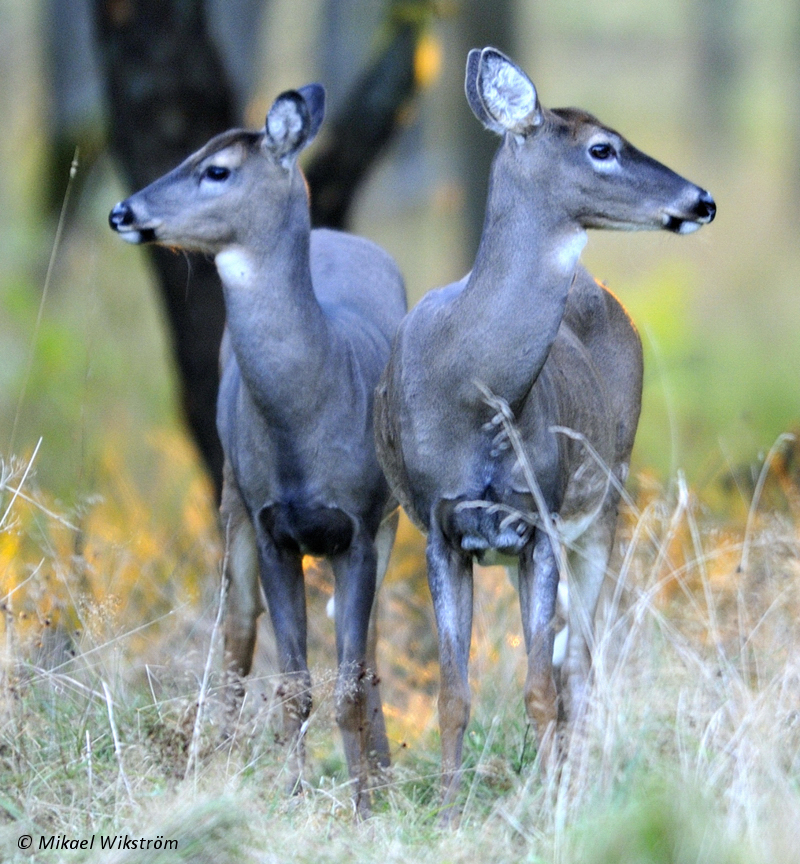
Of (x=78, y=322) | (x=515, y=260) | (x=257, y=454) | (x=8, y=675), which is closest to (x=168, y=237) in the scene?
(x=257, y=454)

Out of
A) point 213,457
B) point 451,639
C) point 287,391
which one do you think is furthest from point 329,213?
point 451,639

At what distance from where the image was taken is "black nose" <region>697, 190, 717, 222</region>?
4.80m

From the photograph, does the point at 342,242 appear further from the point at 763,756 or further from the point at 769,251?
the point at 769,251

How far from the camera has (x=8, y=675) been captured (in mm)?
4699

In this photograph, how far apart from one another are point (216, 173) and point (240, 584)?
6.00 ft

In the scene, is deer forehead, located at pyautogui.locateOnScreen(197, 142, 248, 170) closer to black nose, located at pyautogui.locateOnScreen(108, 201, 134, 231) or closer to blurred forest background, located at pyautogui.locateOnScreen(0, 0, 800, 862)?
black nose, located at pyautogui.locateOnScreen(108, 201, 134, 231)

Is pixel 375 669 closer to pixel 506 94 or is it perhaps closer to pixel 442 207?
pixel 506 94

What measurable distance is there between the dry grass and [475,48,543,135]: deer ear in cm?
135

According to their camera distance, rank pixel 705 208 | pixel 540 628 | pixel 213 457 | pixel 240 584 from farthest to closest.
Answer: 1. pixel 213 457
2. pixel 240 584
3. pixel 540 628
4. pixel 705 208

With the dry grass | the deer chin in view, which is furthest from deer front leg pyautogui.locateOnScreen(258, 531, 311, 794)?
the deer chin

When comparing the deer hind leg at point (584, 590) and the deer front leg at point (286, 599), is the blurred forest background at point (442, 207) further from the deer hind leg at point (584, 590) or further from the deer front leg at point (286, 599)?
the deer front leg at point (286, 599)

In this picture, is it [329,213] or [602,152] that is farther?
[329,213]

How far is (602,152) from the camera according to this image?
191 inches

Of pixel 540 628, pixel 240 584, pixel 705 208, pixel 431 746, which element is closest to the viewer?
pixel 705 208
